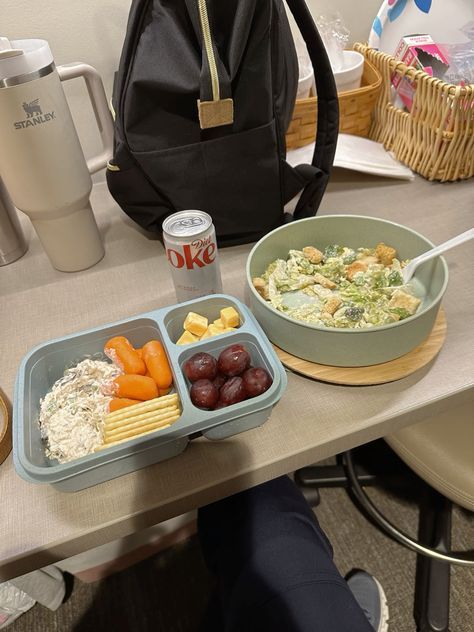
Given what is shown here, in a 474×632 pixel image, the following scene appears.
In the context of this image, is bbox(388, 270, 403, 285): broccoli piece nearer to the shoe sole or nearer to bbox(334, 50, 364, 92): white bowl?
bbox(334, 50, 364, 92): white bowl

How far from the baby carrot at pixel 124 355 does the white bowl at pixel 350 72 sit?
2.12ft

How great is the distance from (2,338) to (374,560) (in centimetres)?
88

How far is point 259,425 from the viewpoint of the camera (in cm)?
51

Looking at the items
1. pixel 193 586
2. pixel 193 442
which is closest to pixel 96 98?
pixel 193 442

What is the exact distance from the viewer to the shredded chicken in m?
0.47

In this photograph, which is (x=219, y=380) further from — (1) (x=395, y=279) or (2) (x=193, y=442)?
(1) (x=395, y=279)

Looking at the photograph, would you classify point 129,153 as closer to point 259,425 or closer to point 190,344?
point 190,344

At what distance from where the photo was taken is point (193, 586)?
A: 100 centimetres

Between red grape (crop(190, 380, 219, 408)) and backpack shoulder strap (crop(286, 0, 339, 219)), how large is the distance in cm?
38

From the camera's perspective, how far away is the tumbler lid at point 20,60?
0.54 metres

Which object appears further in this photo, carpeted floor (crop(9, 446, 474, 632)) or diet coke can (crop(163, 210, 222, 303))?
carpeted floor (crop(9, 446, 474, 632))

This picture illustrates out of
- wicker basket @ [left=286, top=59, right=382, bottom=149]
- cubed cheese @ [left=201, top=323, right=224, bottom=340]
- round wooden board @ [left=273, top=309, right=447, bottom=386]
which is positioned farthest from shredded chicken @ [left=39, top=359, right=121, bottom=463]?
wicker basket @ [left=286, top=59, right=382, bottom=149]

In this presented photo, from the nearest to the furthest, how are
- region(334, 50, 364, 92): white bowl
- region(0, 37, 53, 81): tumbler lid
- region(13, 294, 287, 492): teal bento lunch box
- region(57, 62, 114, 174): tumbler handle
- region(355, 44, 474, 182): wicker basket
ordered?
region(13, 294, 287, 492): teal bento lunch box
region(0, 37, 53, 81): tumbler lid
region(57, 62, 114, 174): tumbler handle
region(355, 44, 474, 182): wicker basket
region(334, 50, 364, 92): white bowl

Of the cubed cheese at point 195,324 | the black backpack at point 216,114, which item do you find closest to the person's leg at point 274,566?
the cubed cheese at point 195,324
